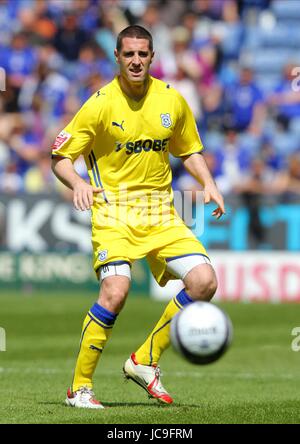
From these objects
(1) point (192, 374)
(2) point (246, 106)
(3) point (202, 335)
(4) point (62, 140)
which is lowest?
(1) point (192, 374)

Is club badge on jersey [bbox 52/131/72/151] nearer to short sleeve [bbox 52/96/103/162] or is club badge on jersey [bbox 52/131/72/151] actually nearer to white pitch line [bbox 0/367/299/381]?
short sleeve [bbox 52/96/103/162]

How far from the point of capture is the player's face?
25.9 ft

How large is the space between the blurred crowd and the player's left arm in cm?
962

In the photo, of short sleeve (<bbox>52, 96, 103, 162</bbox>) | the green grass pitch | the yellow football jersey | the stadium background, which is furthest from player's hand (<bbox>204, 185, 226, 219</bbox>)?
the stadium background

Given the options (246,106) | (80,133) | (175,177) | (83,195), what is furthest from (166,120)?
(246,106)

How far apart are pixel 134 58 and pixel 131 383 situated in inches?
141

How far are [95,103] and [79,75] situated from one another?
13.9m

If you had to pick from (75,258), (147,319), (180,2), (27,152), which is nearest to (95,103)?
(147,319)

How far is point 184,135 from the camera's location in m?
8.44

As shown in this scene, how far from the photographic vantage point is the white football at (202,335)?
7172mm

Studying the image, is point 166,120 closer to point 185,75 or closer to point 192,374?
point 192,374

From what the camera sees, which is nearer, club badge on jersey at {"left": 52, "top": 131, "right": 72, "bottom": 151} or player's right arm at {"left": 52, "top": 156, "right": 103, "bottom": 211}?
player's right arm at {"left": 52, "top": 156, "right": 103, "bottom": 211}
